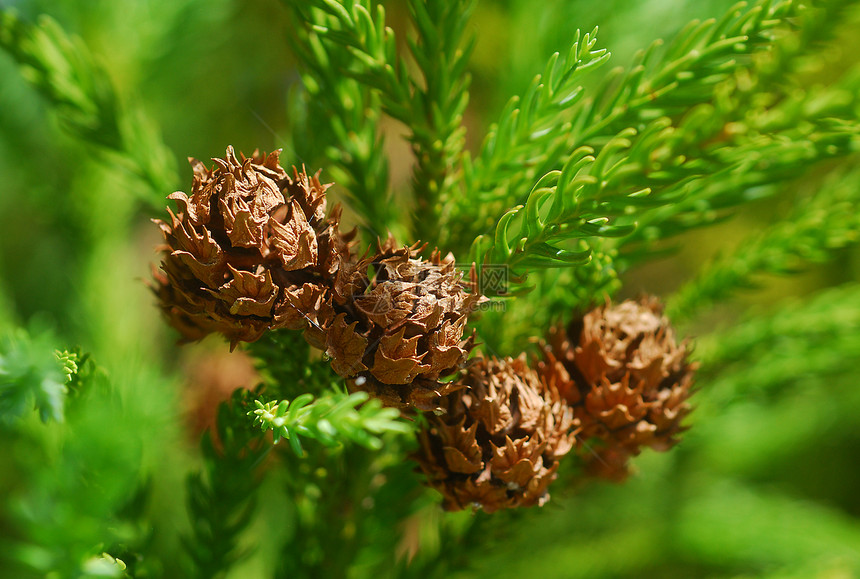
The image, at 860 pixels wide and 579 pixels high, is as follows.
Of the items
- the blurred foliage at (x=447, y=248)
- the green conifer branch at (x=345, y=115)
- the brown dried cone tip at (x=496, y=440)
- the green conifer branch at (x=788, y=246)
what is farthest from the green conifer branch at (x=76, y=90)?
the green conifer branch at (x=788, y=246)

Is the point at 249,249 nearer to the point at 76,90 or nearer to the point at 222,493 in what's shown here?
the point at 222,493

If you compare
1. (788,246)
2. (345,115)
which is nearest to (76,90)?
(345,115)

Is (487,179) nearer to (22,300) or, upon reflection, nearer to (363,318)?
(363,318)

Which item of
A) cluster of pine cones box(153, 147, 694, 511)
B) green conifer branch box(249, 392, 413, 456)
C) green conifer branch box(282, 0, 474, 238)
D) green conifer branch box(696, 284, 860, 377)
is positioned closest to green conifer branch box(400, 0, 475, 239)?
green conifer branch box(282, 0, 474, 238)

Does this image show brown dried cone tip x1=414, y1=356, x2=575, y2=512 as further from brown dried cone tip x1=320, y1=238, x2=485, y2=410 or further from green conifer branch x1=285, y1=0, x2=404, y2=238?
green conifer branch x1=285, y1=0, x2=404, y2=238

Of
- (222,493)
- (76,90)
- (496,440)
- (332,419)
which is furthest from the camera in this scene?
(76,90)

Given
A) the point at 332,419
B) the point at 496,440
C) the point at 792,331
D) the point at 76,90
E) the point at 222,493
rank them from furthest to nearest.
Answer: the point at 792,331
the point at 76,90
the point at 222,493
the point at 496,440
the point at 332,419
